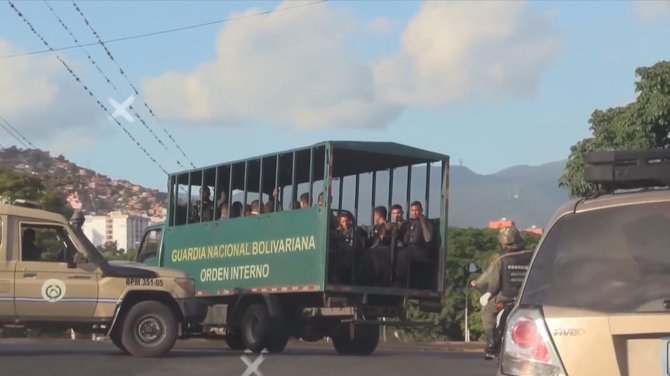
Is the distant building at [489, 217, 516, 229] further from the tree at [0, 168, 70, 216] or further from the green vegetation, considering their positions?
the tree at [0, 168, 70, 216]

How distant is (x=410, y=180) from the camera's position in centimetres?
1877

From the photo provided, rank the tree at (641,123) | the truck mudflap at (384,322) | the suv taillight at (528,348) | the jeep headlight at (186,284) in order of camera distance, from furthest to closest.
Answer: the tree at (641,123) < the truck mudflap at (384,322) < the jeep headlight at (186,284) < the suv taillight at (528,348)

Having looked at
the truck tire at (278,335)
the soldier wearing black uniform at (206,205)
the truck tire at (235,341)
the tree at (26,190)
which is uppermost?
the tree at (26,190)

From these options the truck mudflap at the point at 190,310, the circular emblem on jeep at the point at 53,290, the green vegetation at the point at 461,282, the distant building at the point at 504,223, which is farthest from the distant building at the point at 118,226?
the circular emblem on jeep at the point at 53,290

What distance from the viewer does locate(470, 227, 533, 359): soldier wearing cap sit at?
11.6m

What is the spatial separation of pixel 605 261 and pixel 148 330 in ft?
35.2

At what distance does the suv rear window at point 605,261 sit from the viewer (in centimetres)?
527

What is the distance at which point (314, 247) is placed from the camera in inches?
672

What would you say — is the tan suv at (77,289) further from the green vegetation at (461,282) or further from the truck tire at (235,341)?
the green vegetation at (461,282)

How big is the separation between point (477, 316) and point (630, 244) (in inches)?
2145

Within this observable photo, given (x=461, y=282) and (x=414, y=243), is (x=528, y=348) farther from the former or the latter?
(x=461, y=282)

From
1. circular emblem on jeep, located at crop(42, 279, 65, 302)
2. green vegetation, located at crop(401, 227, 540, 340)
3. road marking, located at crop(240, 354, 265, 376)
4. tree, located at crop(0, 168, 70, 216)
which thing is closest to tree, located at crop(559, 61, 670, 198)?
road marking, located at crop(240, 354, 265, 376)

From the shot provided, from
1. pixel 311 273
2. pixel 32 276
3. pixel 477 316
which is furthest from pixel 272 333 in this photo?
pixel 477 316

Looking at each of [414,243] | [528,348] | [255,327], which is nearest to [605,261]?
[528,348]
